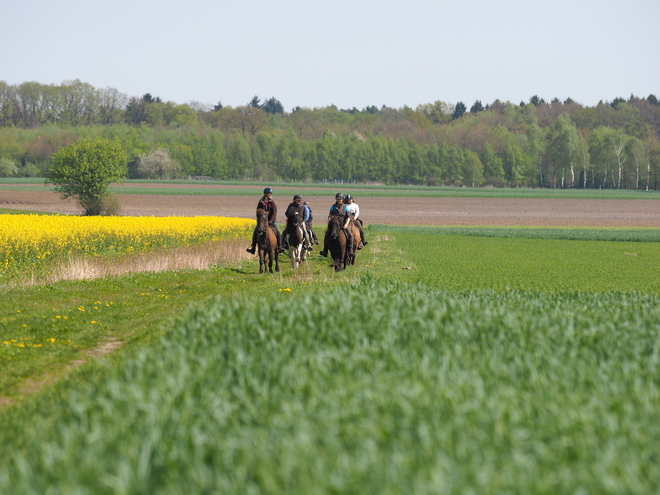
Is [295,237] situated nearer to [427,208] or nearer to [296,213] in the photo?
[296,213]

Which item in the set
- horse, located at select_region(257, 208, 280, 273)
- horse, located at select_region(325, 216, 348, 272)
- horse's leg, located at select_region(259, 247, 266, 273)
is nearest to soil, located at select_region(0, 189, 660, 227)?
horse's leg, located at select_region(259, 247, 266, 273)

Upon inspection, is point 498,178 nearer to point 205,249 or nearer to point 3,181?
point 3,181

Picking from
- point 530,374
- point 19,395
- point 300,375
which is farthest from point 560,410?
point 19,395

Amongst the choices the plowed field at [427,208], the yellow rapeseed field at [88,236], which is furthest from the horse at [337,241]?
the plowed field at [427,208]

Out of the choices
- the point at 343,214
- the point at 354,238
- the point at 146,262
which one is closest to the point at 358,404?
the point at 343,214

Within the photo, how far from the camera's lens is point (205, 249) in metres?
29.4

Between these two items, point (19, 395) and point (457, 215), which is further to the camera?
point (457, 215)

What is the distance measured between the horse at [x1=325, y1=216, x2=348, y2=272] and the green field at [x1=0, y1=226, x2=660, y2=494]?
34.5ft

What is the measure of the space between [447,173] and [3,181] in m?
89.4

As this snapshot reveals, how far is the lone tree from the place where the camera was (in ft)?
210

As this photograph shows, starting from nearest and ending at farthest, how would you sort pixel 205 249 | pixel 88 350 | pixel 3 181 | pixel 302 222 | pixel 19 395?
pixel 19 395, pixel 88 350, pixel 302 222, pixel 205 249, pixel 3 181

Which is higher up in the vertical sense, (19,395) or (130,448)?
(130,448)

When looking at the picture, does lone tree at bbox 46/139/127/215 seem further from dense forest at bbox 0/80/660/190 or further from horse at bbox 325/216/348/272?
dense forest at bbox 0/80/660/190

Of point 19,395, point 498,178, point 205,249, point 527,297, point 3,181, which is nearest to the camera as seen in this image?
point 19,395
